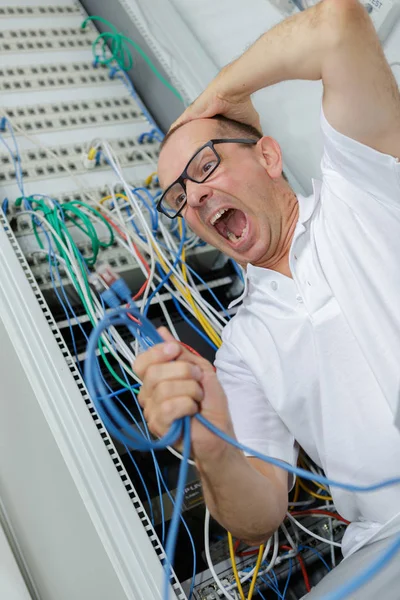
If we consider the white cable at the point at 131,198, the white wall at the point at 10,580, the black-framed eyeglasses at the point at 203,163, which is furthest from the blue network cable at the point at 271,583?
the black-framed eyeglasses at the point at 203,163

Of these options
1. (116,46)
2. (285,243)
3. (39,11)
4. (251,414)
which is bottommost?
(251,414)

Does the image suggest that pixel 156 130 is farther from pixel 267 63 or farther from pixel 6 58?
pixel 267 63

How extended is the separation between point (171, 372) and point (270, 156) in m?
0.88

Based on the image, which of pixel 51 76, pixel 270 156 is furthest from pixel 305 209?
pixel 51 76

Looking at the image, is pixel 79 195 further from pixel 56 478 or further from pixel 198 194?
pixel 56 478

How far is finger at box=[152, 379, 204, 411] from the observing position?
2.44 ft

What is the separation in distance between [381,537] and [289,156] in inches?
47.8

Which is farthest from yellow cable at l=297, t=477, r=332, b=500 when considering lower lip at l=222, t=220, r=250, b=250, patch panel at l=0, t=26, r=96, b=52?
patch panel at l=0, t=26, r=96, b=52

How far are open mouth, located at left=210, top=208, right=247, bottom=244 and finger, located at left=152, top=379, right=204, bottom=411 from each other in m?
0.75

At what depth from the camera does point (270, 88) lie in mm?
1780

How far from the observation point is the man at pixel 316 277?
3.55ft

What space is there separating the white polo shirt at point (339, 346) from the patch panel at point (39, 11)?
1516 millimetres

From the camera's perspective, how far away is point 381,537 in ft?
3.42

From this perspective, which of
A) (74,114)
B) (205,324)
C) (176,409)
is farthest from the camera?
(74,114)
